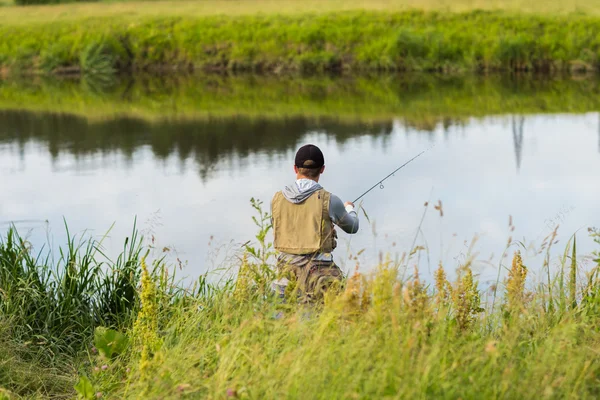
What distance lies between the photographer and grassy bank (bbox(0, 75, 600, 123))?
65.0 ft

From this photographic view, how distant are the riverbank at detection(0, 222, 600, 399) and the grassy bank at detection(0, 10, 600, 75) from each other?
21527 millimetres

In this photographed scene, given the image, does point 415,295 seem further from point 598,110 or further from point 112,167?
point 598,110

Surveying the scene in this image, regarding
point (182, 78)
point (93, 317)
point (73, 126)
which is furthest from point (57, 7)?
point (93, 317)

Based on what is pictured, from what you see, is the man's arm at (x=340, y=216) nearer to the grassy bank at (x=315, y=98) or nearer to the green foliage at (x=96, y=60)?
the grassy bank at (x=315, y=98)

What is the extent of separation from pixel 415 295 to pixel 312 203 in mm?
1179

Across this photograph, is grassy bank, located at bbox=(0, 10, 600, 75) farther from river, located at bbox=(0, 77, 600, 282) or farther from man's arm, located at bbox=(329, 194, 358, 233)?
man's arm, located at bbox=(329, 194, 358, 233)

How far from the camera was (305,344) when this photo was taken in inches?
144

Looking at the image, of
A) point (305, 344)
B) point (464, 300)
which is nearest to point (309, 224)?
point (464, 300)

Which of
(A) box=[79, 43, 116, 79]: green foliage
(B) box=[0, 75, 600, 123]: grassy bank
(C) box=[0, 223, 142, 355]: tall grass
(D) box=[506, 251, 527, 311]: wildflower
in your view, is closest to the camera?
(D) box=[506, 251, 527, 311]: wildflower

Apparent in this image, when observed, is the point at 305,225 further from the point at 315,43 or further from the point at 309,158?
the point at 315,43

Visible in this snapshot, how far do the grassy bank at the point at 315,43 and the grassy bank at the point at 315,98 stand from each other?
4.32 feet

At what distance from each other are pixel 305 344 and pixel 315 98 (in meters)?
18.9

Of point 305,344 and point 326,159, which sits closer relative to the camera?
point 305,344

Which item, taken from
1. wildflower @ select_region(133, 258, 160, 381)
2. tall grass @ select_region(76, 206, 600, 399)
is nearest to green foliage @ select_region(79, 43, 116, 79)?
wildflower @ select_region(133, 258, 160, 381)
